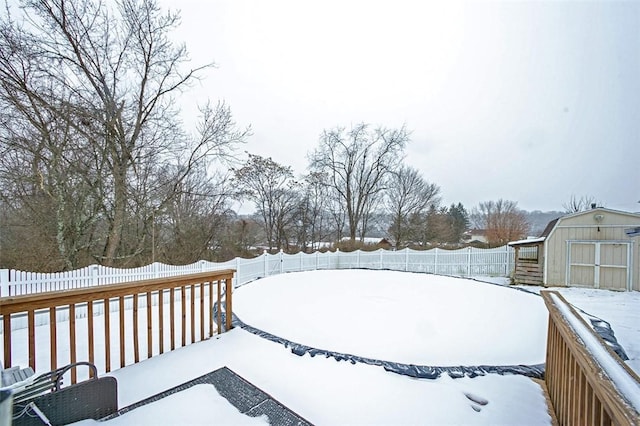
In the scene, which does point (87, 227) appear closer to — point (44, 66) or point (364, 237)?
point (44, 66)

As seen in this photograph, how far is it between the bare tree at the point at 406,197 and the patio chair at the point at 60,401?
1583 cm

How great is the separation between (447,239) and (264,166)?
1162 cm

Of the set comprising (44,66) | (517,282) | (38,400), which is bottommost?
(517,282)

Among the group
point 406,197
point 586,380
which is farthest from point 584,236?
point 586,380

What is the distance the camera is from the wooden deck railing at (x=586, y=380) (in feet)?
2.38

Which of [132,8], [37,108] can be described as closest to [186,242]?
[37,108]

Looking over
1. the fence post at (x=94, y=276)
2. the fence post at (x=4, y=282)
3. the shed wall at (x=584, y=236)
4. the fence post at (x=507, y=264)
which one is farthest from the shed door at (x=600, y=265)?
the fence post at (x=4, y=282)

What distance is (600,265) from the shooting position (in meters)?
7.73

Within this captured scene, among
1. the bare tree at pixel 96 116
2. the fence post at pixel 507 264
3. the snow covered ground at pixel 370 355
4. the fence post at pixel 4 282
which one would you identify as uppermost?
the bare tree at pixel 96 116

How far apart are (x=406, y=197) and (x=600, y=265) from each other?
9.72m

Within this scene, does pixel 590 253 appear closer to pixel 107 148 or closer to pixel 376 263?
pixel 376 263

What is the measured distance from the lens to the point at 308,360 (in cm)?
228

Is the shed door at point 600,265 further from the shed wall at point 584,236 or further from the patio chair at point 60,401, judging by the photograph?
the patio chair at point 60,401

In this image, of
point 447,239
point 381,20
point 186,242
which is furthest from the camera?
point 447,239
